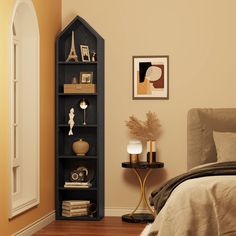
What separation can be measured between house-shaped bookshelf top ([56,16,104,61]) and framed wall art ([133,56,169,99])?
0.50 meters

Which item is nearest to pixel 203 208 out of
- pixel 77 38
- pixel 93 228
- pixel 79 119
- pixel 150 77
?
pixel 93 228

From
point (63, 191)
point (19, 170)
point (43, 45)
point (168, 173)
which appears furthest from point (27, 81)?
point (168, 173)

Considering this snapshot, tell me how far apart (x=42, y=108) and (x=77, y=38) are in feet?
3.67

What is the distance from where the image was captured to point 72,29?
23.1 feet

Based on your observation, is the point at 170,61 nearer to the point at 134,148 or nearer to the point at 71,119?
the point at 134,148

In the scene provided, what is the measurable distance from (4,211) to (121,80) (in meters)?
2.41

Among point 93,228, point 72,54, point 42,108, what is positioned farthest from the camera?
point 72,54

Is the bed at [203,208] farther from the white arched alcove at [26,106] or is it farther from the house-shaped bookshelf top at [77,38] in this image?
the house-shaped bookshelf top at [77,38]

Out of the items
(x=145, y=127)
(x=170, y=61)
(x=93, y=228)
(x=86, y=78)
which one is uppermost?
(x=170, y=61)

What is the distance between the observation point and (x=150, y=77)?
22.8 feet

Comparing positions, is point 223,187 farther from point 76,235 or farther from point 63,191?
point 63,191

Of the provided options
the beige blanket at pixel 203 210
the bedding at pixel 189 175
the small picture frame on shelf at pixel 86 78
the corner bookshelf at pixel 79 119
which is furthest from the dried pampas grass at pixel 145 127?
the beige blanket at pixel 203 210

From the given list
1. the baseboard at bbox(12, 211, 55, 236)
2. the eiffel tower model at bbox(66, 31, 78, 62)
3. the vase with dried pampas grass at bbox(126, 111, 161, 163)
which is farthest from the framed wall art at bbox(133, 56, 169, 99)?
the baseboard at bbox(12, 211, 55, 236)

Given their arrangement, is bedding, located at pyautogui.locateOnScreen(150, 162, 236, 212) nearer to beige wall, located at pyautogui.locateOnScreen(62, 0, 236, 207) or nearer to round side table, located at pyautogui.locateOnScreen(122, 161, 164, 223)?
round side table, located at pyautogui.locateOnScreen(122, 161, 164, 223)
